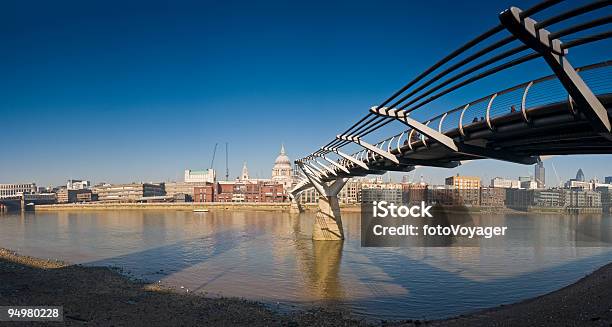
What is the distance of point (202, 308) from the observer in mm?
15414

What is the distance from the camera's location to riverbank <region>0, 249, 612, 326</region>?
13.2 metres

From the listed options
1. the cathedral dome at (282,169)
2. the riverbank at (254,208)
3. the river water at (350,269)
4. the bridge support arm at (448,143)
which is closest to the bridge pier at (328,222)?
the river water at (350,269)

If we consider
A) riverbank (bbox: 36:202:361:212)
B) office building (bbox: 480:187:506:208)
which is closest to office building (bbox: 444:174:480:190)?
office building (bbox: 480:187:506:208)

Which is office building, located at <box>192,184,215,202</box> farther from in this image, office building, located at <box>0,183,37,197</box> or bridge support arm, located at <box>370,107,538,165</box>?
bridge support arm, located at <box>370,107,538,165</box>

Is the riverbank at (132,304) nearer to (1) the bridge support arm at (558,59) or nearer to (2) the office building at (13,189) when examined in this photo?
(1) the bridge support arm at (558,59)

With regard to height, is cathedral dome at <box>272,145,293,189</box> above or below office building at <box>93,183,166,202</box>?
above

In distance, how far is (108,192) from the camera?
164 metres

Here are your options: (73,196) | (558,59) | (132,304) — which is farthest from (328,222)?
(73,196)

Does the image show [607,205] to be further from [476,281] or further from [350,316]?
[350,316]

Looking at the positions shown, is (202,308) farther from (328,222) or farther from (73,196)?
(73,196)

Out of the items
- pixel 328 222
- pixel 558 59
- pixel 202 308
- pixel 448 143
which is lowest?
pixel 202 308

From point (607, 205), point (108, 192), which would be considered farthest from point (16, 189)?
point (607, 205)

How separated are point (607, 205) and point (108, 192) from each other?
15681cm

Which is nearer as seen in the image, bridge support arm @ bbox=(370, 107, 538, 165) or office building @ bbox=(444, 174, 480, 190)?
bridge support arm @ bbox=(370, 107, 538, 165)
